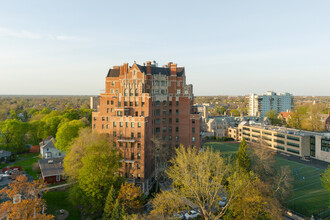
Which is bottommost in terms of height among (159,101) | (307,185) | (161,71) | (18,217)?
(307,185)

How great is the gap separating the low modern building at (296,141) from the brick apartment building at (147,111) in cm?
3455

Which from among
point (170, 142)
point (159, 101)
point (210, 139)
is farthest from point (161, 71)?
point (210, 139)

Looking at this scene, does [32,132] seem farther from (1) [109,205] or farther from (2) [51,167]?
(1) [109,205]

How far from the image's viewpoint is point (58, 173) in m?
63.9

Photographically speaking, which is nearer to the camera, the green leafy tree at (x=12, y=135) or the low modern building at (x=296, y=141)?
the low modern building at (x=296, y=141)

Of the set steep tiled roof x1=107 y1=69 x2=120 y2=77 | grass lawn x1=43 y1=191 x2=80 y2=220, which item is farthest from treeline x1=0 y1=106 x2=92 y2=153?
steep tiled roof x1=107 y1=69 x2=120 y2=77

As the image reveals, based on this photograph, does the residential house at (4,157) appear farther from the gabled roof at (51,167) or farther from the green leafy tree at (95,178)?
the green leafy tree at (95,178)

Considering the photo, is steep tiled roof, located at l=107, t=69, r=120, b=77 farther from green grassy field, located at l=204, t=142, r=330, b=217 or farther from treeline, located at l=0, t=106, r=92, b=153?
green grassy field, located at l=204, t=142, r=330, b=217

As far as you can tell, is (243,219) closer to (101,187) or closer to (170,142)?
(101,187)

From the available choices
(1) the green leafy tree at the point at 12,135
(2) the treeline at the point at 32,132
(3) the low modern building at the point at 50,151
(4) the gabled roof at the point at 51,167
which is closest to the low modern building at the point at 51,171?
(4) the gabled roof at the point at 51,167

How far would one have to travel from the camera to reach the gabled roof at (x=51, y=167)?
Result: 63406 mm

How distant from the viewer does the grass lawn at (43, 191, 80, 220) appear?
159 feet

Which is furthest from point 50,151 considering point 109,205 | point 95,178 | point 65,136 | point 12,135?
point 109,205

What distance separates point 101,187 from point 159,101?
108 ft
